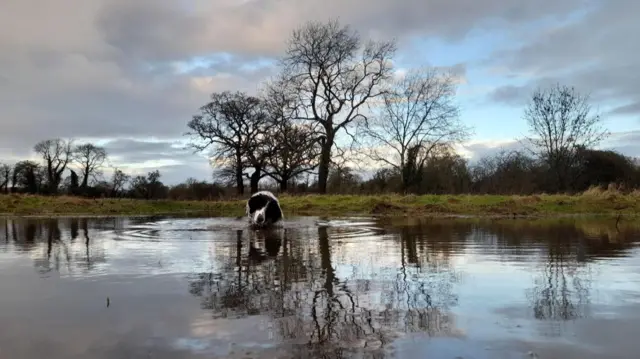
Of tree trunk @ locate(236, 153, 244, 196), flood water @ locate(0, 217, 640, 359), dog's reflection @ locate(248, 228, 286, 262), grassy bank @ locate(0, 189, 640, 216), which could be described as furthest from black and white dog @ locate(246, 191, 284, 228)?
tree trunk @ locate(236, 153, 244, 196)

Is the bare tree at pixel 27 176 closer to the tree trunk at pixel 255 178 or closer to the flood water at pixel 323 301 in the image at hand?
the tree trunk at pixel 255 178

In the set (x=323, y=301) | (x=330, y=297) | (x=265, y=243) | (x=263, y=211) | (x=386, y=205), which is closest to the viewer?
(x=323, y=301)

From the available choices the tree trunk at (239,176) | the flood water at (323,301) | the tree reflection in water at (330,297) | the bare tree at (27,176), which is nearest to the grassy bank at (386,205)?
the flood water at (323,301)

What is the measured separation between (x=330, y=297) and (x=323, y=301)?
233 millimetres

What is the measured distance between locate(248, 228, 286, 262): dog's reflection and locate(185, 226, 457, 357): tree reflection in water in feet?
0.33

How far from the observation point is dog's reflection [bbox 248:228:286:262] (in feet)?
32.9

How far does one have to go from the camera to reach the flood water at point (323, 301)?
4391mm

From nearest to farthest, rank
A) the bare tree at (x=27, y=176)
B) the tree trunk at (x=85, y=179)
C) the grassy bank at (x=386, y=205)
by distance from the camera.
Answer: the grassy bank at (x=386, y=205)
the bare tree at (x=27, y=176)
the tree trunk at (x=85, y=179)

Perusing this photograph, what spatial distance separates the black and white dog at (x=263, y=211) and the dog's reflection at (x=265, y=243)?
111 centimetres

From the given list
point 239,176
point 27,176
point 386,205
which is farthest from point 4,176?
point 386,205

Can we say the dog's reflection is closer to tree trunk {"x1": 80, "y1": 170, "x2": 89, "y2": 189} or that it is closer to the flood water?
the flood water

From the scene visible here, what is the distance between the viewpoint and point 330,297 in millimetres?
6180

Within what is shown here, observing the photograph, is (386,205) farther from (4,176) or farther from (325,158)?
(4,176)

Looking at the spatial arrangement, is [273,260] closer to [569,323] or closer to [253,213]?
[569,323]
